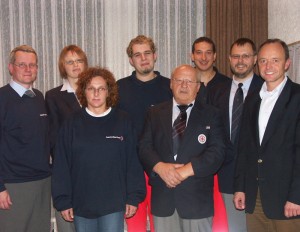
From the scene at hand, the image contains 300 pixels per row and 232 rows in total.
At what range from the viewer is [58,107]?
3104 mm

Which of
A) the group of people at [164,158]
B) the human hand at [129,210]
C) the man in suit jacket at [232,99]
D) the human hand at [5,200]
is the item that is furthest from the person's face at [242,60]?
the human hand at [5,200]

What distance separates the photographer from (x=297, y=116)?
2357 millimetres

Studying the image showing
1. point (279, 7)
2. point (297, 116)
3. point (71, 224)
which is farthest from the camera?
point (279, 7)

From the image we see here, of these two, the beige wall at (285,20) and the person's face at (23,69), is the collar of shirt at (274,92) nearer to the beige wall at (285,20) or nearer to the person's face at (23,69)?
the beige wall at (285,20)

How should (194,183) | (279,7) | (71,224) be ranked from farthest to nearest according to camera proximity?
1. (279,7)
2. (71,224)
3. (194,183)

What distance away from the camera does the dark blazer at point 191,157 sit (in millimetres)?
2504

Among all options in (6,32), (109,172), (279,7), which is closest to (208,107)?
(109,172)

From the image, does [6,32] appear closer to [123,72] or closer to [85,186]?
[123,72]

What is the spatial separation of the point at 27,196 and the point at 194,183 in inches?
52.4

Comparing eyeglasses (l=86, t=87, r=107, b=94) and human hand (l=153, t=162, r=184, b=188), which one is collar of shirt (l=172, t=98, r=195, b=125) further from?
eyeglasses (l=86, t=87, r=107, b=94)

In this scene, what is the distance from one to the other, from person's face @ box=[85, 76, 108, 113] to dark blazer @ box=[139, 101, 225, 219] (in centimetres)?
39

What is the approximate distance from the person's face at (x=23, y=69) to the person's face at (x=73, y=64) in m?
0.28

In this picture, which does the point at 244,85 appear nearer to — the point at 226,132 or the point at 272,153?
the point at 226,132

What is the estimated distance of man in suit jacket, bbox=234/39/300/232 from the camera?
2365 millimetres
